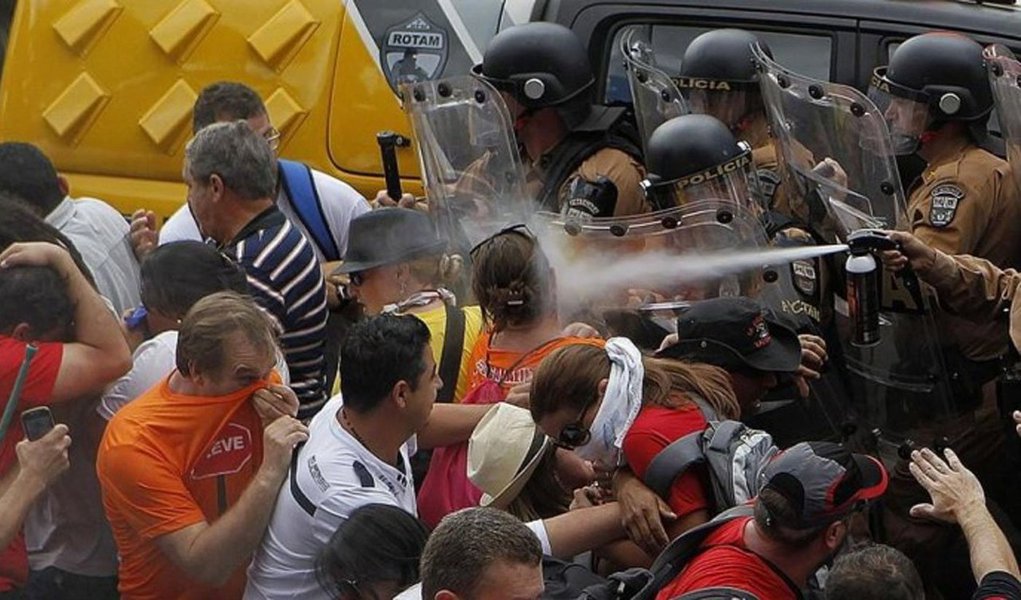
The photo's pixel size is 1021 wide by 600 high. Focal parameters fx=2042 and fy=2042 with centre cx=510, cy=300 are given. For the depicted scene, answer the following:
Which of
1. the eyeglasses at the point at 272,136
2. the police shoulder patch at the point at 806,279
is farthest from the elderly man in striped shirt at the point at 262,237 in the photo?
the police shoulder patch at the point at 806,279

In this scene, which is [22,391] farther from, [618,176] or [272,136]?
[618,176]

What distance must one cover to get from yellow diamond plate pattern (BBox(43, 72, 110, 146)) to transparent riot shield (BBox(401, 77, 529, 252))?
1.57 metres

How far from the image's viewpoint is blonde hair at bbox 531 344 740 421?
4.61 meters

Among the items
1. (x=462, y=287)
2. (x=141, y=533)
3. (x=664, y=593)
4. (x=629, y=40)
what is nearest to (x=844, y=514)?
(x=664, y=593)

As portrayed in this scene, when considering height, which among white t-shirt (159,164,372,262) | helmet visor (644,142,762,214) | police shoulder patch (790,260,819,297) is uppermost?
helmet visor (644,142,762,214)

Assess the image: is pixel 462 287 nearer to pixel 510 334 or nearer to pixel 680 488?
pixel 510 334

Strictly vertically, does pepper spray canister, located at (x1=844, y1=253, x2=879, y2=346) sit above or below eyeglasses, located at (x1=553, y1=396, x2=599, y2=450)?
below

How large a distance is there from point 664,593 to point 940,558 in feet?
6.35

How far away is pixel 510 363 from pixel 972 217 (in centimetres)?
161

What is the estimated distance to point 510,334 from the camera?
524cm

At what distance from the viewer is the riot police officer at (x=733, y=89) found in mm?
6477

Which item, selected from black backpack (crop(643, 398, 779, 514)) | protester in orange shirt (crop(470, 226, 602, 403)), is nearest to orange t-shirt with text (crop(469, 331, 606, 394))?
protester in orange shirt (crop(470, 226, 602, 403))

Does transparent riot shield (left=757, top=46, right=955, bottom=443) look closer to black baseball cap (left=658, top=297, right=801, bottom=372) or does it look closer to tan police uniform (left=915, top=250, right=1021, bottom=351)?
tan police uniform (left=915, top=250, right=1021, bottom=351)

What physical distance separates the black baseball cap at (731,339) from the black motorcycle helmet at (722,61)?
5.17 ft
